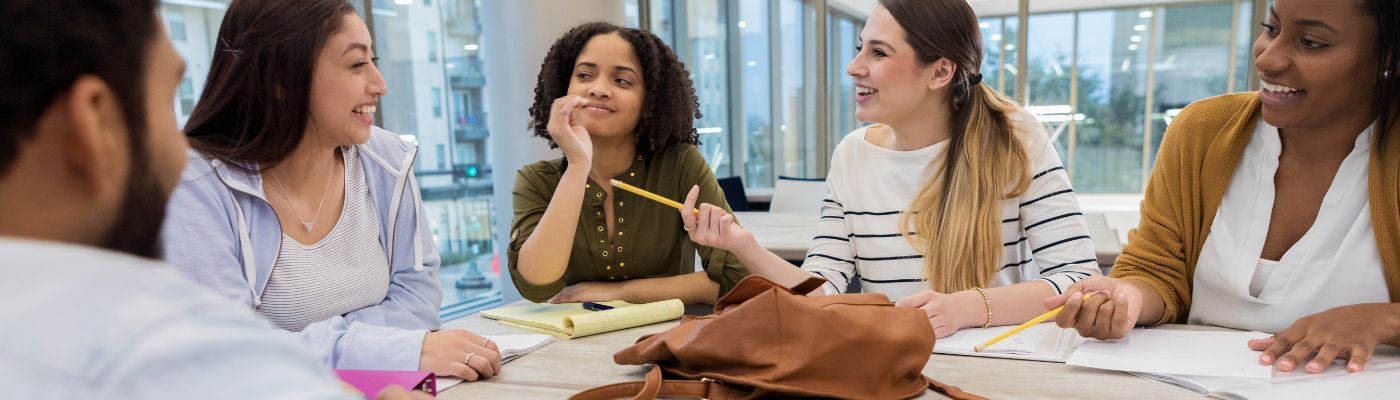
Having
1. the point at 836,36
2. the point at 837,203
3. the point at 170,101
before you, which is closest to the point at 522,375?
the point at 170,101

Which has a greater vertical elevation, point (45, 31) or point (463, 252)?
point (45, 31)

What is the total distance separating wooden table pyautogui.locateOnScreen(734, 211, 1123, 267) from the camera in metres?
2.85

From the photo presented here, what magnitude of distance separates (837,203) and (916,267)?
0.26 m

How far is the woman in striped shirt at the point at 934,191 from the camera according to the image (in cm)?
196

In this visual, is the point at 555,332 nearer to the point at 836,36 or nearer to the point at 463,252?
the point at 463,252

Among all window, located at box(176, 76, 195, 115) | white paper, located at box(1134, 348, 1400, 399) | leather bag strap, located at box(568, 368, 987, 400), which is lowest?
white paper, located at box(1134, 348, 1400, 399)

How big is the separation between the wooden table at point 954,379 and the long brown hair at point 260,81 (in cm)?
69

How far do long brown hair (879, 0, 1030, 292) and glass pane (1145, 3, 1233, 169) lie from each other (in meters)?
5.82

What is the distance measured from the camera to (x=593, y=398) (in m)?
1.20

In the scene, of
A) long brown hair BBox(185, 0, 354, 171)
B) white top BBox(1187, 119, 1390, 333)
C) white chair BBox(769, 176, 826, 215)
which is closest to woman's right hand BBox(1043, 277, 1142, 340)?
white top BBox(1187, 119, 1390, 333)

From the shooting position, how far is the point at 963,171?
2031 millimetres

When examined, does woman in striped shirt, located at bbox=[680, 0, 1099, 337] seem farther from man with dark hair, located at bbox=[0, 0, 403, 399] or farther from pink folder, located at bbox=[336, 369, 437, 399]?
man with dark hair, located at bbox=[0, 0, 403, 399]

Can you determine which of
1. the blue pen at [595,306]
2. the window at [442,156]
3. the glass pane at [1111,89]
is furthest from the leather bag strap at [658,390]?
the glass pane at [1111,89]

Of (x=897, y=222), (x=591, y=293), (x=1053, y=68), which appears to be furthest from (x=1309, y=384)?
(x=1053, y=68)
